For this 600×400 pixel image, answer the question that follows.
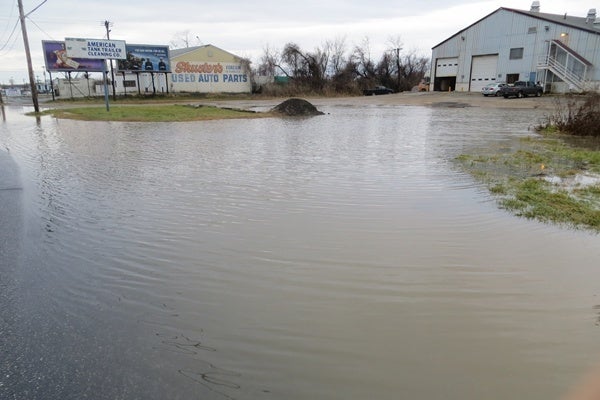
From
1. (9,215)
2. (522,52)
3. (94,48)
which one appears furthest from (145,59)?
(9,215)

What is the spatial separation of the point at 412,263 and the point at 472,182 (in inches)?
192

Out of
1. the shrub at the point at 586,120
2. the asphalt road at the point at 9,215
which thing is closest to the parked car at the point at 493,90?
the shrub at the point at 586,120

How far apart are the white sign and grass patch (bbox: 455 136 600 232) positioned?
30.1 metres

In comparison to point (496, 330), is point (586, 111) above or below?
above

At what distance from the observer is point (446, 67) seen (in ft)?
201

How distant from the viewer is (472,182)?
9.27m

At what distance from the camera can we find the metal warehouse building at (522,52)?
154ft

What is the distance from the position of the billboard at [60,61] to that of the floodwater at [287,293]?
54.3 metres

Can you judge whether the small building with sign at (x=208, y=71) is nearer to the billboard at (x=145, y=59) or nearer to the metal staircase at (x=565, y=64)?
the billboard at (x=145, y=59)

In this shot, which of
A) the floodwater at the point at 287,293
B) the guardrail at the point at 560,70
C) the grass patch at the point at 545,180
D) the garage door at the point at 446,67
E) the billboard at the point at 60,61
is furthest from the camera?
the garage door at the point at 446,67

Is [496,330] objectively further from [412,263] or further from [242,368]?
[242,368]

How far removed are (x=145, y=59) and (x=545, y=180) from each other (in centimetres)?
5696

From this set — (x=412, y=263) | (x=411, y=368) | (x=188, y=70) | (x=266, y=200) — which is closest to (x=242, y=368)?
(x=411, y=368)

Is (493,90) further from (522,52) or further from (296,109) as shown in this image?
(296,109)
